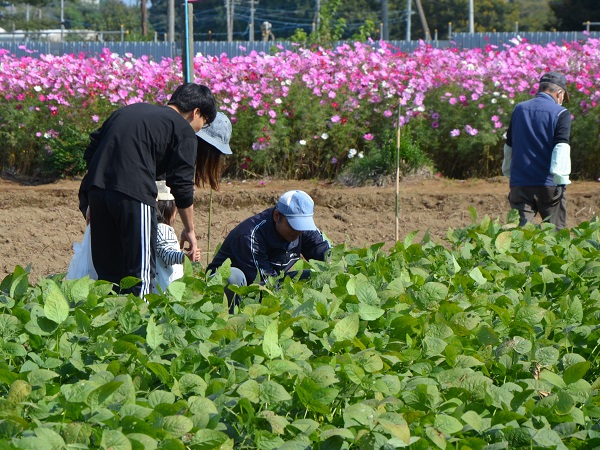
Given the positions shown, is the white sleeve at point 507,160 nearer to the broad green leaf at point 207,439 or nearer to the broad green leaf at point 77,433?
the broad green leaf at point 207,439

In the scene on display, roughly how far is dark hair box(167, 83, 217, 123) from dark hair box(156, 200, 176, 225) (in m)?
0.55

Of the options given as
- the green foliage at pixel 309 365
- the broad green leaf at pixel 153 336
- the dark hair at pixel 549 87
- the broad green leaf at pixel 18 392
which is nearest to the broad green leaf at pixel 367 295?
the green foliage at pixel 309 365

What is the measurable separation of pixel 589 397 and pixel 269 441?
34.9 inches

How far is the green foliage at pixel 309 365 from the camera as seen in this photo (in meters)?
2.12

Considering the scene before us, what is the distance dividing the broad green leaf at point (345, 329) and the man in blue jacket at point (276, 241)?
5.74 feet

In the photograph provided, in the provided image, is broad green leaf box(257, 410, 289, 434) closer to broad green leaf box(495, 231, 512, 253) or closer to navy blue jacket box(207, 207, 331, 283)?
broad green leaf box(495, 231, 512, 253)

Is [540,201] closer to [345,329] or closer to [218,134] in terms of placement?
[218,134]

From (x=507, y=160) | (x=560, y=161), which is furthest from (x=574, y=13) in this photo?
(x=560, y=161)

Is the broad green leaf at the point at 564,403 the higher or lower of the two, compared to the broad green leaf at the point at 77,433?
lower

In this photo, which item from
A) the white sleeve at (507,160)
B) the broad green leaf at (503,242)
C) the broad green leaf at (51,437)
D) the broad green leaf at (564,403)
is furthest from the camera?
the white sleeve at (507,160)

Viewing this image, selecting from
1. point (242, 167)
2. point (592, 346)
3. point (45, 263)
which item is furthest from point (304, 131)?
point (592, 346)

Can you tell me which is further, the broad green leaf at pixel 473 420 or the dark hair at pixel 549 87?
the dark hair at pixel 549 87

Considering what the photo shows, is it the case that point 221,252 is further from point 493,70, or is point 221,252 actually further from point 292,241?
point 493,70

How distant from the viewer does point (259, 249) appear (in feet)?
15.4
